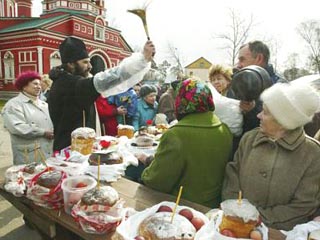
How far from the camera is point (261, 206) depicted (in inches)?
74.2

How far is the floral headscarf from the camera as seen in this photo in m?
1.94

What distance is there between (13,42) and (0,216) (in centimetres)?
2352

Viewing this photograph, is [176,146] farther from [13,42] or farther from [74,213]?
[13,42]

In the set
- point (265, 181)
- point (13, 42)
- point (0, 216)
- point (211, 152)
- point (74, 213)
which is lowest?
point (0, 216)

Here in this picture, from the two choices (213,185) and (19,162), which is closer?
(213,185)

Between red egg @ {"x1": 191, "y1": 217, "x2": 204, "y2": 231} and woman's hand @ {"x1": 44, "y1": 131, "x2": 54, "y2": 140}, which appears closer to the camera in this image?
red egg @ {"x1": 191, "y1": 217, "x2": 204, "y2": 231}

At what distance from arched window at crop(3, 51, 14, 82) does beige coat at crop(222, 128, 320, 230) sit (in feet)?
85.9

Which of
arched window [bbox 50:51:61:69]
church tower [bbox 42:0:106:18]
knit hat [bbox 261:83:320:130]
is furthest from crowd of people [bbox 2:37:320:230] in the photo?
church tower [bbox 42:0:106:18]

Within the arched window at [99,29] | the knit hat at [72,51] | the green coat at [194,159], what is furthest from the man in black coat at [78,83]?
the arched window at [99,29]

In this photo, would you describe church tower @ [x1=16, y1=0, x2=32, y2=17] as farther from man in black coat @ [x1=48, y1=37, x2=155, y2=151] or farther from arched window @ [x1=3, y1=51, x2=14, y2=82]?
man in black coat @ [x1=48, y1=37, x2=155, y2=151]

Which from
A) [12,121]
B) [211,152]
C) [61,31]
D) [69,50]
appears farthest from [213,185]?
[61,31]

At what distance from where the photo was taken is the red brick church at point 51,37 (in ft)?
74.6

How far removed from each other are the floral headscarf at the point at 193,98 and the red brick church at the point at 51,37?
18418mm

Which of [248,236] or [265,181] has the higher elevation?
[265,181]
